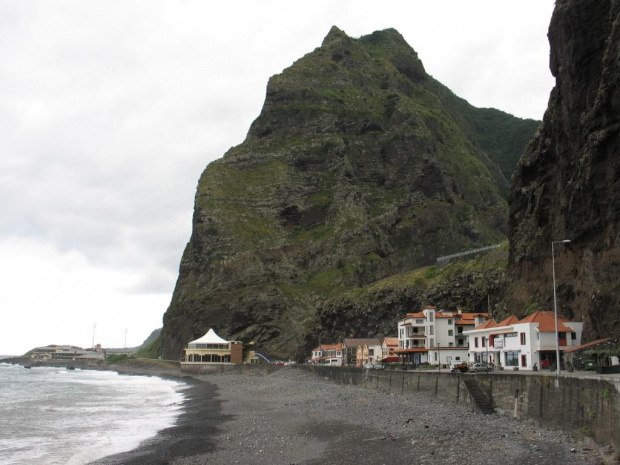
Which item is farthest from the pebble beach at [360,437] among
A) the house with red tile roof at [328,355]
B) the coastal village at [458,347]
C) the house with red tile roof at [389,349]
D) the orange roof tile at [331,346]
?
the orange roof tile at [331,346]

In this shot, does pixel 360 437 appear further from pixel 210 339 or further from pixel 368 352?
pixel 210 339

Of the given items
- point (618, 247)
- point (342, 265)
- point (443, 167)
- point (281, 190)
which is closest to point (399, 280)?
point (342, 265)

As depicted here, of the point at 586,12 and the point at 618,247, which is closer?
the point at 618,247

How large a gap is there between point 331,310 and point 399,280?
1458 centimetres

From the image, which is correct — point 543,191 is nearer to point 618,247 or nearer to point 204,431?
point 618,247

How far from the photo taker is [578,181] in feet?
166

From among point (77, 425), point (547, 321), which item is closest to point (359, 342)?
point (547, 321)

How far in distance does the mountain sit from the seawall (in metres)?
86.4

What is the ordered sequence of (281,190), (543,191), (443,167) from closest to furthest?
(543,191) → (281,190) → (443,167)

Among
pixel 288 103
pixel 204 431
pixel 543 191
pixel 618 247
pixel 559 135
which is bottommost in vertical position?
pixel 204 431

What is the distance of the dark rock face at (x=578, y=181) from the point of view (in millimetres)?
45031

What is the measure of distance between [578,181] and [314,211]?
10326cm

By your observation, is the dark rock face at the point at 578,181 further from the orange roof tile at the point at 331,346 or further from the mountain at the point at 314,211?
the mountain at the point at 314,211

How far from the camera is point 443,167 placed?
16788 centimetres
